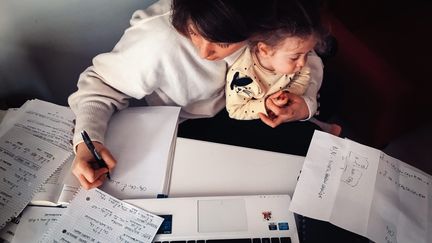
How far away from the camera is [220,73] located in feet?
2.65

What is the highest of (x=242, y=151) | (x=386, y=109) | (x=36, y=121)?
(x=36, y=121)

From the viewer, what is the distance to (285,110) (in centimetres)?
82

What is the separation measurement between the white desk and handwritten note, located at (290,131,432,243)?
0.13 feet

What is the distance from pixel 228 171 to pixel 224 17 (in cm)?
28

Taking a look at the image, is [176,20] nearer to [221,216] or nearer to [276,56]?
[276,56]

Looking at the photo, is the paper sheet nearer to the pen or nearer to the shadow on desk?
the pen

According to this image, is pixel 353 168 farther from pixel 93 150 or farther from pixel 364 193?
pixel 93 150

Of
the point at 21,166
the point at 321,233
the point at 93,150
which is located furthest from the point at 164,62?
the point at 321,233

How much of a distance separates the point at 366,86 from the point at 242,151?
25.7 inches

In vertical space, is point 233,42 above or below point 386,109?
above

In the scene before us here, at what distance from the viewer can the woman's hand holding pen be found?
0.61 metres

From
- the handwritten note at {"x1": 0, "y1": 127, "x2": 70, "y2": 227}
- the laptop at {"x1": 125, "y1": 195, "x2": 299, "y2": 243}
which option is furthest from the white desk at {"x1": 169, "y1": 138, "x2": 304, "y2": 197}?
the handwritten note at {"x1": 0, "y1": 127, "x2": 70, "y2": 227}

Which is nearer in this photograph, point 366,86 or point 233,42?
point 233,42

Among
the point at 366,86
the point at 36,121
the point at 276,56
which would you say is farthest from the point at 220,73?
the point at 366,86
